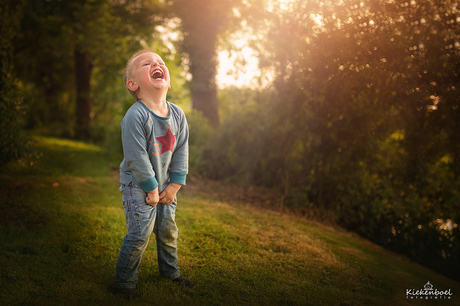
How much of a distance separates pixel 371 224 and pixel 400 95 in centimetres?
251

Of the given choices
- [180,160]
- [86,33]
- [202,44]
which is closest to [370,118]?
[180,160]

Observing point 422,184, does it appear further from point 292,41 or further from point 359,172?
point 292,41

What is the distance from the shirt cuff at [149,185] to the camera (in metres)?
2.46

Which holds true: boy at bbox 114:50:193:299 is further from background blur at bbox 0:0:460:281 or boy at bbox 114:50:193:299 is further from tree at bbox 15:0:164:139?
tree at bbox 15:0:164:139

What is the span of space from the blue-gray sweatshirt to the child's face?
0.56ft

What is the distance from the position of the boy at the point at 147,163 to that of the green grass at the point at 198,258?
43 centimetres

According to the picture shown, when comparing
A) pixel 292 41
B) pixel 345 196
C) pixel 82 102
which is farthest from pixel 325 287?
pixel 82 102

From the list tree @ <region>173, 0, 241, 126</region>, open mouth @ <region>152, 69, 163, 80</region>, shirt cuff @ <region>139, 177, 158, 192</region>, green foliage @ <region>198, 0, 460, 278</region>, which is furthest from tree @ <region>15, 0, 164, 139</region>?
shirt cuff @ <region>139, 177, 158, 192</region>

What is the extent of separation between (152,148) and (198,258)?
1.60 metres

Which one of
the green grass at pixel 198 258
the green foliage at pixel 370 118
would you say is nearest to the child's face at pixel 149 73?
the green grass at pixel 198 258

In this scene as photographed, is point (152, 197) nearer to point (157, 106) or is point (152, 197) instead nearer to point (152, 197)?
point (152, 197)

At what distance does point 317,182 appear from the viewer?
21.6ft

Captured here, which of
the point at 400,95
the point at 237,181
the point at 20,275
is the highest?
the point at 400,95

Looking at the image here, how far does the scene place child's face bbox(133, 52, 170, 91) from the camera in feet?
8.52
